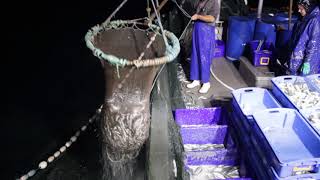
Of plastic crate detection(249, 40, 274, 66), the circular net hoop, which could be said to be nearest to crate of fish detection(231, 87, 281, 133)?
plastic crate detection(249, 40, 274, 66)

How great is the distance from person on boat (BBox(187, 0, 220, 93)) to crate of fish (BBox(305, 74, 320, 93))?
5.97 feet

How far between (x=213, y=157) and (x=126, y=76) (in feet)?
8.34

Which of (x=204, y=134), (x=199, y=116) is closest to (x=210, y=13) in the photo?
(x=199, y=116)

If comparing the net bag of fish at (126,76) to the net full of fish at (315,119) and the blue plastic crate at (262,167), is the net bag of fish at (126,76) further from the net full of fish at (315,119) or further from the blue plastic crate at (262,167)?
the net full of fish at (315,119)

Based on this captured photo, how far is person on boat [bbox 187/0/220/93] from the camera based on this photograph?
5.44 metres

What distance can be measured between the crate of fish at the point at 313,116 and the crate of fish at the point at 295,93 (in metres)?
0.11

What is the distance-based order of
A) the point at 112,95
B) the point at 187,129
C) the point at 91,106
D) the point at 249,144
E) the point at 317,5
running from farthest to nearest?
the point at 91,106, the point at 317,5, the point at 187,129, the point at 249,144, the point at 112,95

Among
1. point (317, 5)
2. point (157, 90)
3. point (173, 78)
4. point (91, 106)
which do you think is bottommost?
point (91, 106)

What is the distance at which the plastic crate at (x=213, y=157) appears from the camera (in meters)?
4.06

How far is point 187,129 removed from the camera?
174 inches

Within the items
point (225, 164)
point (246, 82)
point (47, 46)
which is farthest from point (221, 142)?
point (47, 46)

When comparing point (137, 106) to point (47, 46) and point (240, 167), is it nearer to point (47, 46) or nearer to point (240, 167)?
point (240, 167)

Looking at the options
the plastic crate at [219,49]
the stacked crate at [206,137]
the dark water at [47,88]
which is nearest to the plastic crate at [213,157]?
the stacked crate at [206,137]

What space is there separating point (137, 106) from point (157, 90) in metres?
1.55
